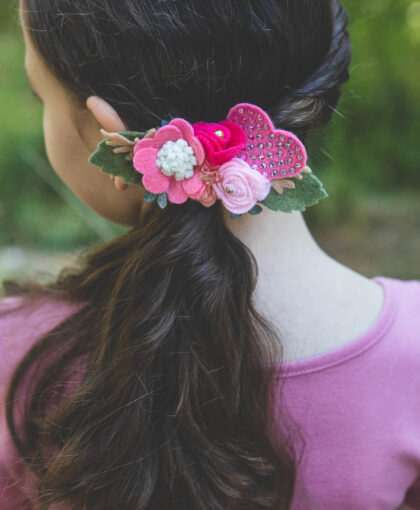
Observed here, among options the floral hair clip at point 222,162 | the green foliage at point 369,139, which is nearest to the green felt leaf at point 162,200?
the floral hair clip at point 222,162

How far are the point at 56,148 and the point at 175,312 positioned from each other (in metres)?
0.39

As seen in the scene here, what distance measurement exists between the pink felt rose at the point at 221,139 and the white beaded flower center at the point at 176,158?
0.03 metres

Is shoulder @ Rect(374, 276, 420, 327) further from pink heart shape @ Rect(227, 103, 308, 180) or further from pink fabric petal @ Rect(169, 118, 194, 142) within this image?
pink fabric petal @ Rect(169, 118, 194, 142)

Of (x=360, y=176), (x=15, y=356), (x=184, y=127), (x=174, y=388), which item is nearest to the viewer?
(x=184, y=127)

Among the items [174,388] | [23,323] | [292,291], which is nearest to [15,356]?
[23,323]

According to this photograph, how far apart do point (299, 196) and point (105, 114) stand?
32cm

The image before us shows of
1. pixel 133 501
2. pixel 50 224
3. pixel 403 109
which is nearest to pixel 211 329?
pixel 133 501

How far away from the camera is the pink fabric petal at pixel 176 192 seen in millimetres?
803

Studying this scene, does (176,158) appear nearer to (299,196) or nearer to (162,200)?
(162,200)

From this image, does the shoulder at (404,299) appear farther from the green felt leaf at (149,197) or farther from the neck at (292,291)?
the green felt leaf at (149,197)

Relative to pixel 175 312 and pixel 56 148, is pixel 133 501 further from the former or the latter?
pixel 56 148

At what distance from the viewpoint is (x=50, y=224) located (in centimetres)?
378

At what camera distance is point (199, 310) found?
844 millimetres

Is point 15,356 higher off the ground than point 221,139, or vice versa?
point 221,139
